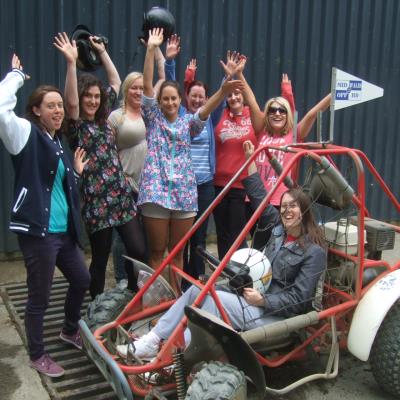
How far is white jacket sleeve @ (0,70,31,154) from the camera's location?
2955 millimetres

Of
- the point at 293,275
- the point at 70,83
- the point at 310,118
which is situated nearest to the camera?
the point at 293,275

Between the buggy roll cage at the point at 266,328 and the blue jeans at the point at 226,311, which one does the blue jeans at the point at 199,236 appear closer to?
the buggy roll cage at the point at 266,328

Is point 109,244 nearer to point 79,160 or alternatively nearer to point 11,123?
point 79,160

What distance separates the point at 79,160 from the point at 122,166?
1.62 ft

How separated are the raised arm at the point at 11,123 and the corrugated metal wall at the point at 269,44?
7.37 ft

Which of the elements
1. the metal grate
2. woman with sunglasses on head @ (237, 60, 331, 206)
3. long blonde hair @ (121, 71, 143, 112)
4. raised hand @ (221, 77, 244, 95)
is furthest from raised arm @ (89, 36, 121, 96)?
the metal grate

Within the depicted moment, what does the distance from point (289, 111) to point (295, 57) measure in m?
2.43

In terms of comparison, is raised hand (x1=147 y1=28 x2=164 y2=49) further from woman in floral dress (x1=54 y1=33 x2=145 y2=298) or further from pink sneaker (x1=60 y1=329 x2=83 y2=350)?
pink sneaker (x1=60 y1=329 x2=83 y2=350)

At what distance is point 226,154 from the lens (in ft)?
14.9

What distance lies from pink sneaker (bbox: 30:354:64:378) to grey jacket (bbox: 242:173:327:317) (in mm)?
1373

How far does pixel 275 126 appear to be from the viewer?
4.27 m

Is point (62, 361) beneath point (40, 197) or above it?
beneath

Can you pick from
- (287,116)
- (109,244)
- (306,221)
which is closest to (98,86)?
(109,244)

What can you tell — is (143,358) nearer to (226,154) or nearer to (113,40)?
(226,154)
